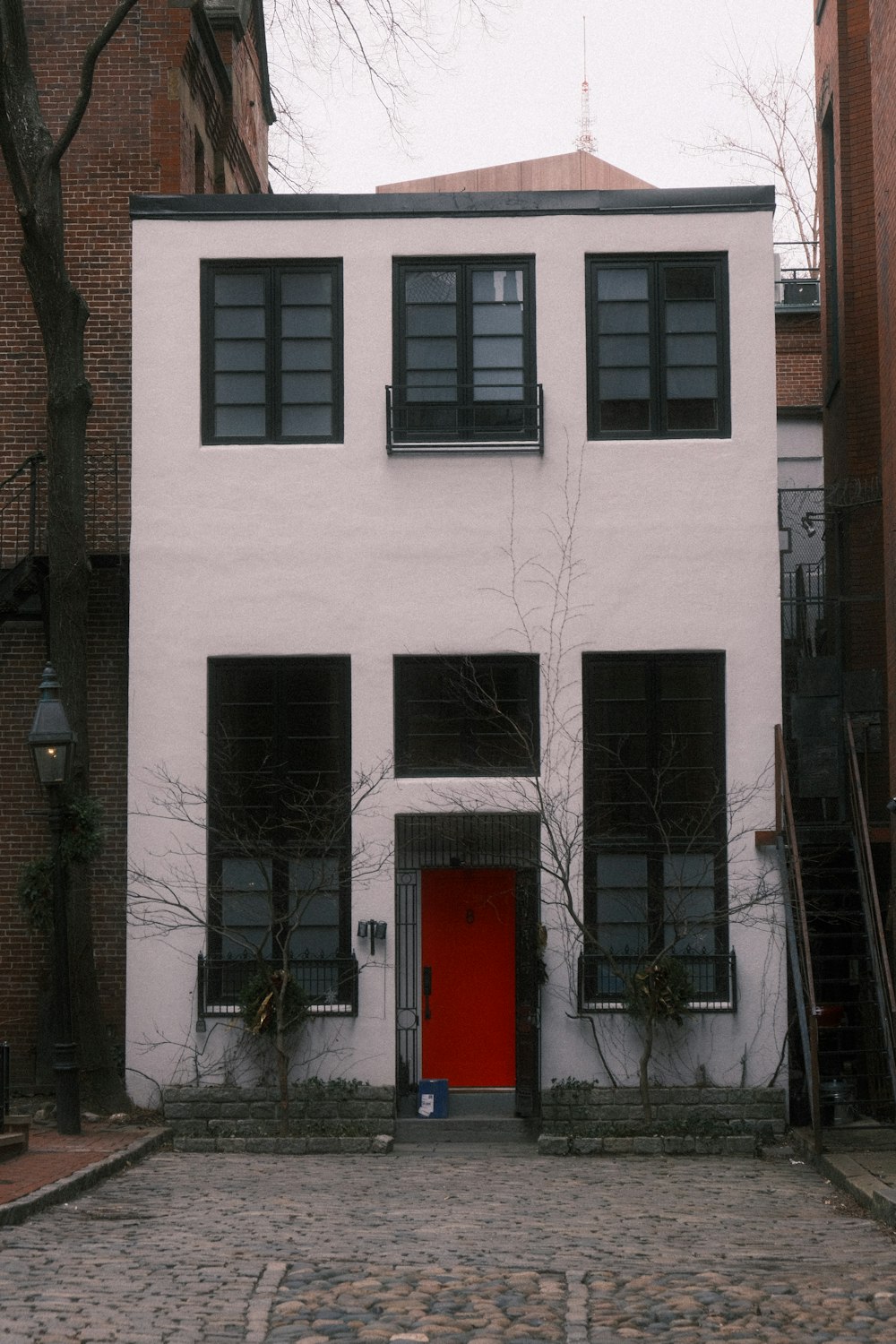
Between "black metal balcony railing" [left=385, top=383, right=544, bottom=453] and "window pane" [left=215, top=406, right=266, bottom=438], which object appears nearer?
"black metal balcony railing" [left=385, top=383, right=544, bottom=453]

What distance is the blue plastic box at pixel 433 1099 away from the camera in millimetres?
15719

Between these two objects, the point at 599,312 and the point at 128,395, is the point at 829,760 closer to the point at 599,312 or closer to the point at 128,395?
the point at 599,312

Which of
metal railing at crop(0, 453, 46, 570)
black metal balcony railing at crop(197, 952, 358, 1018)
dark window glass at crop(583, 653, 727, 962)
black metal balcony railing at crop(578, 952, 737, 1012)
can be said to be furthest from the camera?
metal railing at crop(0, 453, 46, 570)

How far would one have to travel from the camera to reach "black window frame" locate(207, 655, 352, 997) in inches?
624

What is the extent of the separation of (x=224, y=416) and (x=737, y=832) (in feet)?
20.2

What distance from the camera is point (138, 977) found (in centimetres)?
1582

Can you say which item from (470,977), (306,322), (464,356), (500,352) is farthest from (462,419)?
(470,977)

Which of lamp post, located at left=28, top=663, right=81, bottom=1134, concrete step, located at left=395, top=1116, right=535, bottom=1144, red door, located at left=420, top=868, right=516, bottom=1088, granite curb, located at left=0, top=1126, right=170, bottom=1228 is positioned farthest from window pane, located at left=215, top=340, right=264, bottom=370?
concrete step, located at left=395, top=1116, right=535, bottom=1144

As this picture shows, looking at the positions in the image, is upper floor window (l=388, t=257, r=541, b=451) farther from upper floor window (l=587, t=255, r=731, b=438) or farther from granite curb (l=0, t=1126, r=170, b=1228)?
granite curb (l=0, t=1126, r=170, b=1228)

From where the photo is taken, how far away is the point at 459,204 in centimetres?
1625

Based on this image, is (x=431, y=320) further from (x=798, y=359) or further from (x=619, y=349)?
(x=798, y=359)

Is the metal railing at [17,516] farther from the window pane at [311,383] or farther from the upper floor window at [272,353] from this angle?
the window pane at [311,383]

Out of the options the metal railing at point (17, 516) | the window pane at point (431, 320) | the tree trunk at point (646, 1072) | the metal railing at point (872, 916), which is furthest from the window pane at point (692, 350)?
the metal railing at point (17, 516)

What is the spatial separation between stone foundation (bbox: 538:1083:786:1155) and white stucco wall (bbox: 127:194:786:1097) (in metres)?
2.00
